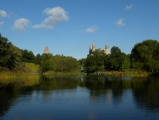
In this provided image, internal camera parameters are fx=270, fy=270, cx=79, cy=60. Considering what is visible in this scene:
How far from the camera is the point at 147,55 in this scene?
112500 mm

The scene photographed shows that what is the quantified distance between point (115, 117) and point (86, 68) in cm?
14506

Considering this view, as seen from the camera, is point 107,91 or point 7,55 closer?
point 107,91

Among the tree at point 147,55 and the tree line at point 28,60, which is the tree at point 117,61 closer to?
the tree at point 147,55

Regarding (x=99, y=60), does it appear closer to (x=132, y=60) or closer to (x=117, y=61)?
(x=117, y=61)

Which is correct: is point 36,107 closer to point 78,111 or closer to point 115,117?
point 78,111

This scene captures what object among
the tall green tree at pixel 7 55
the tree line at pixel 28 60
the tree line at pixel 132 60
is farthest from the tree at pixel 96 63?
the tall green tree at pixel 7 55

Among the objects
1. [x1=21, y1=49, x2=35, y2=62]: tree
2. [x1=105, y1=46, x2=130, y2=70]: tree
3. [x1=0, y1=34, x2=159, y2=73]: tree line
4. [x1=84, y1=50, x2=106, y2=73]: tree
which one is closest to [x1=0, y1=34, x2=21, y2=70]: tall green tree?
[x1=0, y1=34, x2=159, y2=73]: tree line

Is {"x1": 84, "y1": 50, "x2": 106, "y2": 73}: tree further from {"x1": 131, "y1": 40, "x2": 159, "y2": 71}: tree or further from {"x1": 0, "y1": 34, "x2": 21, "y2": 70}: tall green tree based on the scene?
{"x1": 0, "y1": 34, "x2": 21, "y2": 70}: tall green tree

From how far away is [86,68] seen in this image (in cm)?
16600

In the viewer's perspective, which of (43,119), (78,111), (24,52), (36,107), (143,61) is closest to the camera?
(43,119)

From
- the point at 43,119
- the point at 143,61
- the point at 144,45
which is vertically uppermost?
the point at 144,45

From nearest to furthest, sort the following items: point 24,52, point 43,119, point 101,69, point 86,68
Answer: point 43,119
point 101,69
point 86,68
point 24,52

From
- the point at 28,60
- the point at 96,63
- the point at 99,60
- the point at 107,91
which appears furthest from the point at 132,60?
the point at 107,91

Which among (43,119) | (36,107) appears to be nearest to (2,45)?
(36,107)
